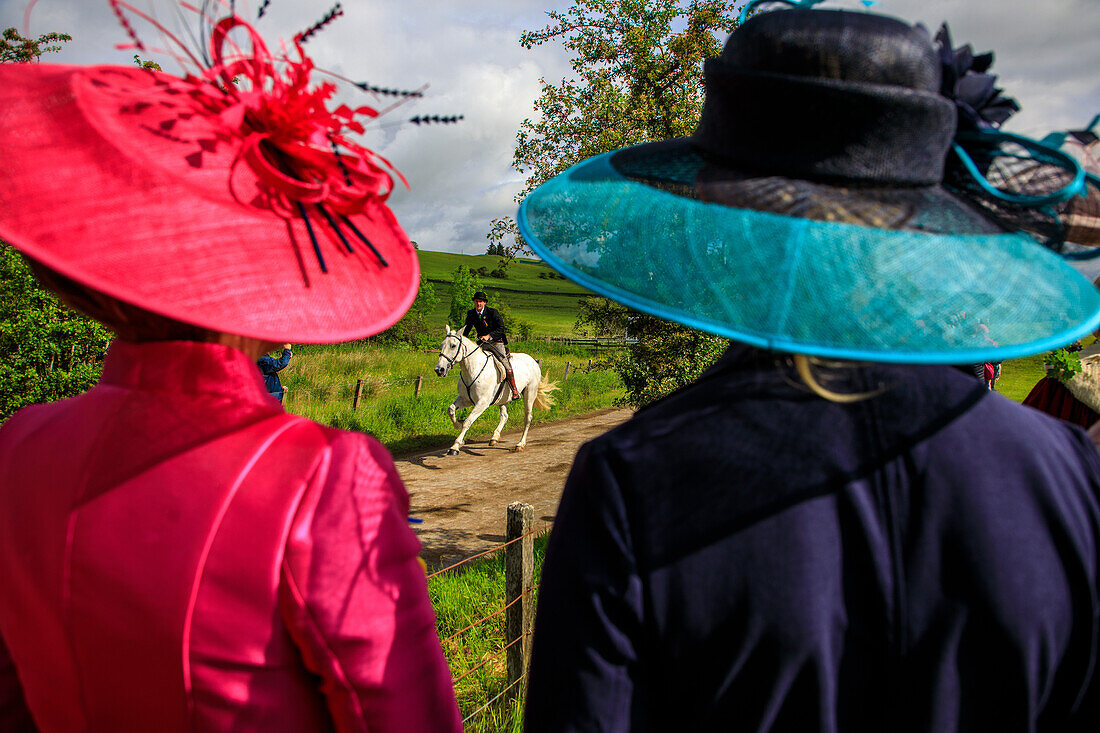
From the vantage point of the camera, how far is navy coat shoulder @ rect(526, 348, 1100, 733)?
0.79 meters

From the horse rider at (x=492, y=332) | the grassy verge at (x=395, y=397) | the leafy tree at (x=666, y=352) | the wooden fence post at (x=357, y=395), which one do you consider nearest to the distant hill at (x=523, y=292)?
the grassy verge at (x=395, y=397)

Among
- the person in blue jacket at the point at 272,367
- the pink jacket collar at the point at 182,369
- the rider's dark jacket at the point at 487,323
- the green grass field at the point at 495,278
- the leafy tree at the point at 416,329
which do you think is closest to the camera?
the pink jacket collar at the point at 182,369

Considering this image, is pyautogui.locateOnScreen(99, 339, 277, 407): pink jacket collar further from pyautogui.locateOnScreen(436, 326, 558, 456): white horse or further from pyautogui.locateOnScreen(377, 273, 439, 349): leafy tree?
pyautogui.locateOnScreen(377, 273, 439, 349): leafy tree

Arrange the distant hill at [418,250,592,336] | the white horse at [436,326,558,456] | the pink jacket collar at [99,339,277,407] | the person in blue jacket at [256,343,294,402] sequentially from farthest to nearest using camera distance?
the distant hill at [418,250,592,336]
the white horse at [436,326,558,456]
the person in blue jacket at [256,343,294,402]
the pink jacket collar at [99,339,277,407]

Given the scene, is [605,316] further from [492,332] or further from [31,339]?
[492,332]

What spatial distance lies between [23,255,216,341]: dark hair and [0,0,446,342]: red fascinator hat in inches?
3.9

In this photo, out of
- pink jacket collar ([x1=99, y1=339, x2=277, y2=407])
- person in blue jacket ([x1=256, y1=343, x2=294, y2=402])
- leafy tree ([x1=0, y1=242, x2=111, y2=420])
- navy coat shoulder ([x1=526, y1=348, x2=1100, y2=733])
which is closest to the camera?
navy coat shoulder ([x1=526, y1=348, x2=1100, y2=733])

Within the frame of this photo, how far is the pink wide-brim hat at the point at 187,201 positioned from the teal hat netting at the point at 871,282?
1.74ft

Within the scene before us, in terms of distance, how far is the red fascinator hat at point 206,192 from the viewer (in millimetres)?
926

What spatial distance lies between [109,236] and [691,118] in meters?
6.11

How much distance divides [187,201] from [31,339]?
6.20 m

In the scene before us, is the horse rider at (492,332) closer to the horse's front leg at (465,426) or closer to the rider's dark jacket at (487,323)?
the rider's dark jacket at (487,323)

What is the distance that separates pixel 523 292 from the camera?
6056 cm

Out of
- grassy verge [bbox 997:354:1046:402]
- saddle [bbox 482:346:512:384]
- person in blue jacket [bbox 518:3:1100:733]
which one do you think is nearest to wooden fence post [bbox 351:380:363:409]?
saddle [bbox 482:346:512:384]
